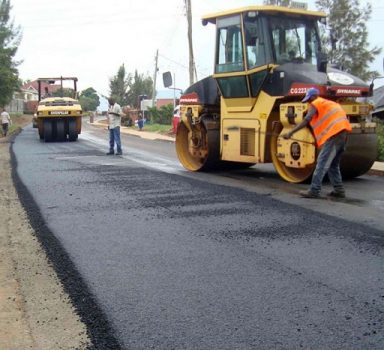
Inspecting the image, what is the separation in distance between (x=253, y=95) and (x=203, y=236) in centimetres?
455

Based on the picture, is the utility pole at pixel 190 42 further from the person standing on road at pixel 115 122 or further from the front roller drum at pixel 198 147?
the front roller drum at pixel 198 147

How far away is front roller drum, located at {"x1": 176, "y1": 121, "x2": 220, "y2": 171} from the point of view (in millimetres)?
10781

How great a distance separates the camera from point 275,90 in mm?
9195

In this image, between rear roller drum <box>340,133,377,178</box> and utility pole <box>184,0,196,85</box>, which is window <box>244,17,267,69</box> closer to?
rear roller drum <box>340,133,377,178</box>

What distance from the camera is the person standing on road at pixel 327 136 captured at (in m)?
7.57

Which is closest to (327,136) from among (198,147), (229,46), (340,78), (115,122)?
(340,78)

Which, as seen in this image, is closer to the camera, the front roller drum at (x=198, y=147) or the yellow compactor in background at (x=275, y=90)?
the yellow compactor in background at (x=275, y=90)

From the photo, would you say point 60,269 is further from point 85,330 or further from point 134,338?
point 134,338

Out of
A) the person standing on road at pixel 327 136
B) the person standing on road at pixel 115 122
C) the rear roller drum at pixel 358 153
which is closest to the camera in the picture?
the person standing on road at pixel 327 136

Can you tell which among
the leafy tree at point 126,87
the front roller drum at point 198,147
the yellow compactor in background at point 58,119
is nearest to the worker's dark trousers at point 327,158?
the front roller drum at point 198,147

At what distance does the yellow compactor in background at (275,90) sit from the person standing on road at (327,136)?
68 cm

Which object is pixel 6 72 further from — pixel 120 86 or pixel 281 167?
pixel 120 86

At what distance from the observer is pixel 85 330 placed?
3.44 metres

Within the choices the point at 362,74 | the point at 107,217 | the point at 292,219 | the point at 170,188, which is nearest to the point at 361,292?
the point at 292,219
